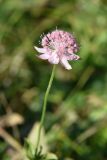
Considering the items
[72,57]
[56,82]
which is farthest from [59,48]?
[56,82]

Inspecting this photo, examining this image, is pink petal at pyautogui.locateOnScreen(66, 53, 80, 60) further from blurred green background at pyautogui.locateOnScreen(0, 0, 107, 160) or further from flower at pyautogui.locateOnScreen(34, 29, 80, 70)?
blurred green background at pyautogui.locateOnScreen(0, 0, 107, 160)

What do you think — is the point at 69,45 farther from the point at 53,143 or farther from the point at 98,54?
the point at 98,54

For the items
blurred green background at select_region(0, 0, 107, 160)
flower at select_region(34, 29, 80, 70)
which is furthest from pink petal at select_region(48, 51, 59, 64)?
blurred green background at select_region(0, 0, 107, 160)

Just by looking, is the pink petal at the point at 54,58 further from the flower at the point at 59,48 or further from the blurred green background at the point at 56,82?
the blurred green background at the point at 56,82

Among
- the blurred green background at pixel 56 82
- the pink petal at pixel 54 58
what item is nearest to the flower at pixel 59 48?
the pink petal at pixel 54 58

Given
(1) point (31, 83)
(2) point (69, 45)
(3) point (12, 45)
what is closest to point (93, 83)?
(1) point (31, 83)

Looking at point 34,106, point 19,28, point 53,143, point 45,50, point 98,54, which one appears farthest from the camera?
point 19,28
